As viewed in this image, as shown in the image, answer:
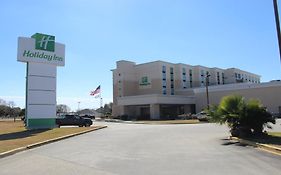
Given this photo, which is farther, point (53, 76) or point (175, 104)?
point (175, 104)

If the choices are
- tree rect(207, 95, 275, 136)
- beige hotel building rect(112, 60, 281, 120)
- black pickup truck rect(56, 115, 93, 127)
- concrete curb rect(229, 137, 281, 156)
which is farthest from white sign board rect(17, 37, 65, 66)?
beige hotel building rect(112, 60, 281, 120)

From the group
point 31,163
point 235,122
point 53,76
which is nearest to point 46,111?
point 53,76

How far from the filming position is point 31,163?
39.3ft

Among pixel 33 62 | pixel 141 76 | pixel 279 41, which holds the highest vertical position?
pixel 141 76

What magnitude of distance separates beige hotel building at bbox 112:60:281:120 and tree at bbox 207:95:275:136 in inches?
2219

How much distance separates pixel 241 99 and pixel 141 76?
83469 mm

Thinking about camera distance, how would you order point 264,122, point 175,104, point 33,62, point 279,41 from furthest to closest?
point 175,104 → point 33,62 → point 264,122 → point 279,41

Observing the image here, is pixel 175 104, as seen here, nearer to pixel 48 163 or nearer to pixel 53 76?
pixel 53 76

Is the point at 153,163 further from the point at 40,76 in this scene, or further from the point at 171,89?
the point at 171,89

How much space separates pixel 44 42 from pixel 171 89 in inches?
2773

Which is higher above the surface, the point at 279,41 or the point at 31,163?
the point at 279,41

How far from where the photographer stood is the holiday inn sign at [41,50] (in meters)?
34.1

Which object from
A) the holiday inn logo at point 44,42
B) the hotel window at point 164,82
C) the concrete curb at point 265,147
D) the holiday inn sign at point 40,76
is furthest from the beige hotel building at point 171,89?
the concrete curb at point 265,147

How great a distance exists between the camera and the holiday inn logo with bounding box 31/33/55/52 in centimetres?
3534
